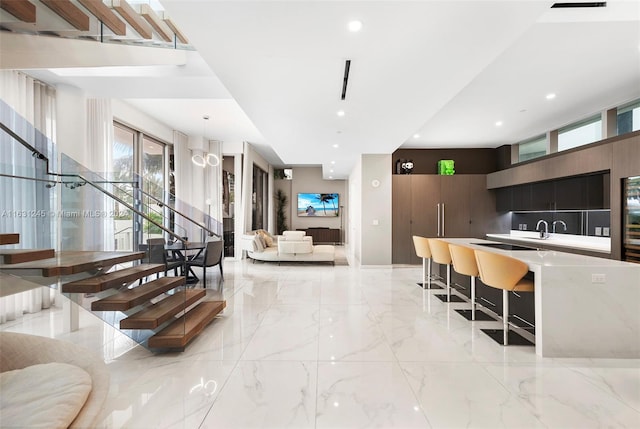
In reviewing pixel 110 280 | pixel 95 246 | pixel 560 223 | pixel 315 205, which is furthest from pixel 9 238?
pixel 315 205

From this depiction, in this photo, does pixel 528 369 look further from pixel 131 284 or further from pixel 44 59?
pixel 44 59

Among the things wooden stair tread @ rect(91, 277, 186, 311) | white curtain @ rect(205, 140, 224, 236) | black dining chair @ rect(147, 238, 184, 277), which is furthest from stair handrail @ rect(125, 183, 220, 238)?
white curtain @ rect(205, 140, 224, 236)

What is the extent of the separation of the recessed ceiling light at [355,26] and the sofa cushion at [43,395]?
8.61ft

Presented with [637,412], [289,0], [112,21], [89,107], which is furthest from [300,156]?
[637,412]

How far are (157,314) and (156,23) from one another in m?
2.76

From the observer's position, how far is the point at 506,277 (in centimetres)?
279

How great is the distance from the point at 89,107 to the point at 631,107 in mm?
8263

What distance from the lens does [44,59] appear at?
264 centimetres

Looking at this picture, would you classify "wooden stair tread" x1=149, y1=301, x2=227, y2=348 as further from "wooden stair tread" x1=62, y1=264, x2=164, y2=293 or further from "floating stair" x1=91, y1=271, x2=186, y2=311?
"wooden stair tread" x1=62, y1=264, x2=164, y2=293

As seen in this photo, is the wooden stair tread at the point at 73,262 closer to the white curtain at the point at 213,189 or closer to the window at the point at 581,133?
the white curtain at the point at 213,189

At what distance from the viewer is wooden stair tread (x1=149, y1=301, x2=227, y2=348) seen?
260 cm

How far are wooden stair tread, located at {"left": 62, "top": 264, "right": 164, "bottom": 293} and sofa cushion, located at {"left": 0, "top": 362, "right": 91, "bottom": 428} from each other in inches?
36.6

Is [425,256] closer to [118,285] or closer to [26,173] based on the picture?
[118,285]

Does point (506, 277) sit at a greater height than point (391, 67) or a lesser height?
lesser
